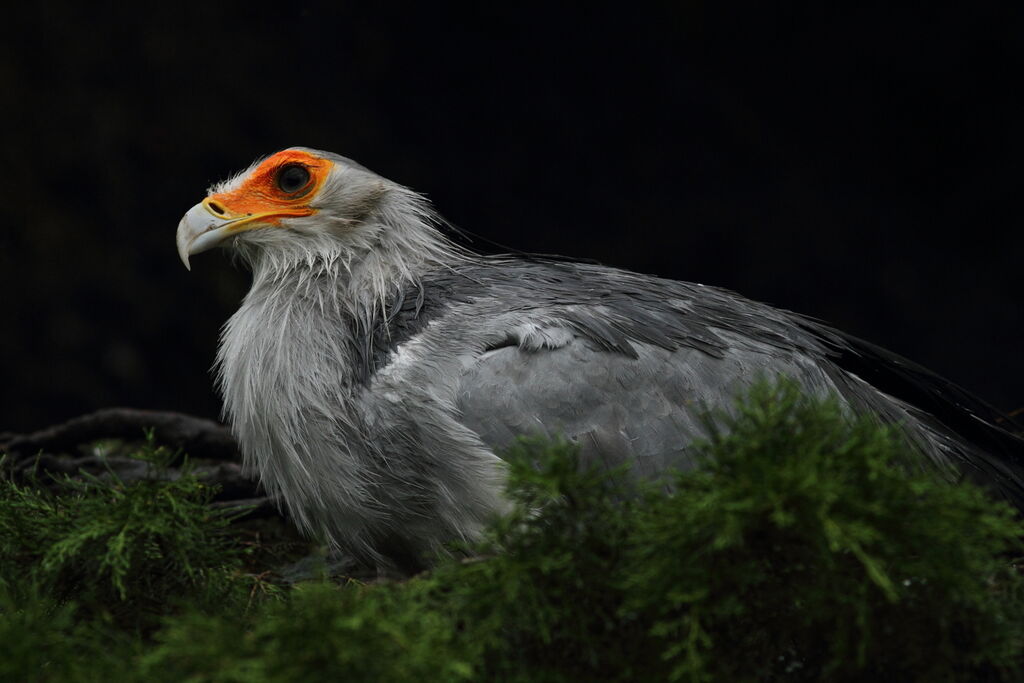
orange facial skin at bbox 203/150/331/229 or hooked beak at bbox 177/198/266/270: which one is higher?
orange facial skin at bbox 203/150/331/229

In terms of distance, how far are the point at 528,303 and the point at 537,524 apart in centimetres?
87

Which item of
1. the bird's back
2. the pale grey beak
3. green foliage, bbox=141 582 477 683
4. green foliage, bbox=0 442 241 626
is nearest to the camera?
green foliage, bbox=141 582 477 683

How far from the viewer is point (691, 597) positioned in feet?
4.25

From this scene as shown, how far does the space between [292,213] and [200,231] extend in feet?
0.71

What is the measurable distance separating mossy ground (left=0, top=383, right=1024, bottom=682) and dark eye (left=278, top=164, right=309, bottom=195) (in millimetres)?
1245

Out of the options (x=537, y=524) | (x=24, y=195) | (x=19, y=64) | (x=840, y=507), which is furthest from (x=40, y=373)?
(x=840, y=507)

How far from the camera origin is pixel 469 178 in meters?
3.99

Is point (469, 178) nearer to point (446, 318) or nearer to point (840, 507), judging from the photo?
point (446, 318)

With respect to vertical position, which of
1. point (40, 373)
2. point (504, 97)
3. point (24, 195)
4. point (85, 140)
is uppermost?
point (504, 97)

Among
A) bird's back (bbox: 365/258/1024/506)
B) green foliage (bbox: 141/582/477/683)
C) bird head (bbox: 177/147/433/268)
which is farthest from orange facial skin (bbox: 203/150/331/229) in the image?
green foliage (bbox: 141/582/477/683)

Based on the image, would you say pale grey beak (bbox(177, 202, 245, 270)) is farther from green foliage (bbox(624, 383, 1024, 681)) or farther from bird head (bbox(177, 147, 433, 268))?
green foliage (bbox(624, 383, 1024, 681))

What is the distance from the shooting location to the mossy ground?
4.12ft

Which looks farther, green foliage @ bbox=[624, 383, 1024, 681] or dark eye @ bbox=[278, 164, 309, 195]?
dark eye @ bbox=[278, 164, 309, 195]

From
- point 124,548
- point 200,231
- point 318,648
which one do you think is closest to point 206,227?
point 200,231
